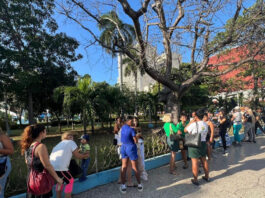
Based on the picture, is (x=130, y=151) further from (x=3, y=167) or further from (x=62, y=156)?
(x=3, y=167)

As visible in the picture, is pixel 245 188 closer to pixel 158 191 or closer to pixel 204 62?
pixel 158 191

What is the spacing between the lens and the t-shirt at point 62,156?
8.70ft

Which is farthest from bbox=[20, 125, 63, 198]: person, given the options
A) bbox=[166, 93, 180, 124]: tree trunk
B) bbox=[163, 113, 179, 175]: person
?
bbox=[166, 93, 180, 124]: tree trunk

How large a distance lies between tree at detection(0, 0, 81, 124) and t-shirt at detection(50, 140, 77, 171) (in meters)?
7.67

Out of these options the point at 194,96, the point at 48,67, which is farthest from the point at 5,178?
the point at 194,96

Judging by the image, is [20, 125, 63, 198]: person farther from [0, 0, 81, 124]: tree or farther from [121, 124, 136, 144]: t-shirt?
[0, 0, 81, 124]: tree

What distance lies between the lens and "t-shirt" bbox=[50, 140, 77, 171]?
2.65 m

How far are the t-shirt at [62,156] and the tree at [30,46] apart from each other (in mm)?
7674

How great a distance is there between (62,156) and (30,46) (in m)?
9.92

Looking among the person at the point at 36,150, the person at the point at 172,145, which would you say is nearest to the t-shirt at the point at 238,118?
the person at the point at 172,145

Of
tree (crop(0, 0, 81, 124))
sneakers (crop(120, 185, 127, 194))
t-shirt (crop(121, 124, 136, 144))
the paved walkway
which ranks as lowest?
the paved walkway

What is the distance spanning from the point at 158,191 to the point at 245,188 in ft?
5.68

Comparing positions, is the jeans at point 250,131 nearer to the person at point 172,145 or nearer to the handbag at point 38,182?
the person at point 172,145

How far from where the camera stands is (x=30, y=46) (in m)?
10.3
